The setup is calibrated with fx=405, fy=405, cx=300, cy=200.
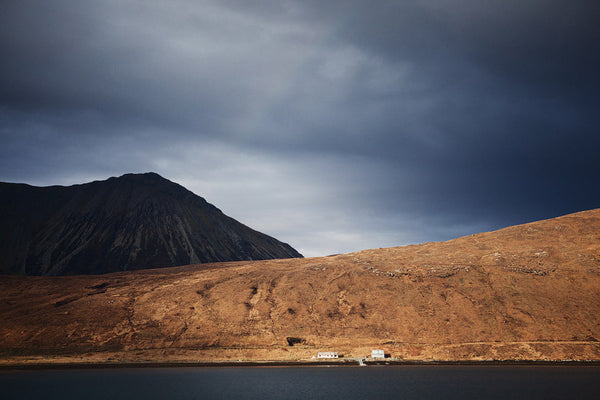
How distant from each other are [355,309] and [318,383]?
30315 millimetres

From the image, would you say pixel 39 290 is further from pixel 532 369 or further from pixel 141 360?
pixel 532 369

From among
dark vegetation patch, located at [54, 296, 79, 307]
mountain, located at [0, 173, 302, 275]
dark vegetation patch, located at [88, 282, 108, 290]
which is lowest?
dark vegetation patch, located at [54, 296, 79, 307]

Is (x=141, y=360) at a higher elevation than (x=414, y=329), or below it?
below

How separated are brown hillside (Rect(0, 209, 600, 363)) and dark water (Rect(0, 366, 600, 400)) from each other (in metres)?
8.81

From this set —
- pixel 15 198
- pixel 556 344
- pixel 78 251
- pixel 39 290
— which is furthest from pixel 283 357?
pixel 15 198

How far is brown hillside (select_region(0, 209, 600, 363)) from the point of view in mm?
67625

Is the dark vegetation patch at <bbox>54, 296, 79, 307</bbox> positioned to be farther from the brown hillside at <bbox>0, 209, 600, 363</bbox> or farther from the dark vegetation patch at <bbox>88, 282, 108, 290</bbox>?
the dark vegetation patch at <bbox>88, 282, 108, 290</bbox>

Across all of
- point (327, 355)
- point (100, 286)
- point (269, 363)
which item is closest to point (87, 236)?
point (100, 286)

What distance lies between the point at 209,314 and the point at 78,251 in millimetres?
115203

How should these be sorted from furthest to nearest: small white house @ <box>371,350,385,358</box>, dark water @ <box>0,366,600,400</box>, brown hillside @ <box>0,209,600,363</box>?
brown hillside @ <box>0,209,600,363</box> → small white house @ <box>371,350,385,358</box> → dark water @ <box>0,366,600,400</box>

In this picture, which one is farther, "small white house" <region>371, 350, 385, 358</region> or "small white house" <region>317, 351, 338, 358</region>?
"small white house" <region>317, 351, 338, 358</region>

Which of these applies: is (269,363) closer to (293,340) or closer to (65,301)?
(293,340)

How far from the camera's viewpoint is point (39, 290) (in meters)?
98.8

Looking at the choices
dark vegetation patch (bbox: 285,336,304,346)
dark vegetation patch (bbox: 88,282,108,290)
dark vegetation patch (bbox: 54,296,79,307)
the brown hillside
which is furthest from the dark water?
dark vegetation patch (bbox: 88,282,108,290)
